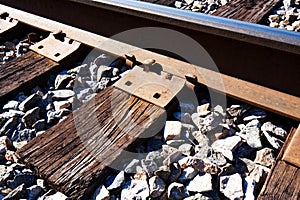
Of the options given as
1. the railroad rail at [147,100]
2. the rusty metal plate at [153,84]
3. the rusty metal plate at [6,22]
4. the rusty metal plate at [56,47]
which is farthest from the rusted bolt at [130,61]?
the rusty metal plate at [6,22]

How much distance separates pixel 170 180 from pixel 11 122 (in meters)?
1.03

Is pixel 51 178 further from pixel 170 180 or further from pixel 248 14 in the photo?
pixel 248 14

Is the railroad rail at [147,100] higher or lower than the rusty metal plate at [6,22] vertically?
higher

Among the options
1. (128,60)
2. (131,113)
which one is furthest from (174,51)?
(131,113)

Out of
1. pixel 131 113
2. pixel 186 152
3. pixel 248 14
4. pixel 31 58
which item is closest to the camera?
pixel 186 152

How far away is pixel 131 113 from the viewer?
83.7 inches

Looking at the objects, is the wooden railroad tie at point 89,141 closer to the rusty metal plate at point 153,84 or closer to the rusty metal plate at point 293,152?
the rusty metal plate at point 153,84

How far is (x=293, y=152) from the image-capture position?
5.66 ft

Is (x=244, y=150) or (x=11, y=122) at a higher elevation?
(x=244, y=150)

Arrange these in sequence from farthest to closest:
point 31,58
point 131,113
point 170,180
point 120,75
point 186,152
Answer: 1. point 31,58
2. point 120,75
3. point 131,113
4. point 186,152
5. point 170,180

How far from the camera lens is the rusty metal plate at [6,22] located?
3.30 meters

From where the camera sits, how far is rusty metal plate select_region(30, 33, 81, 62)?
276 cm

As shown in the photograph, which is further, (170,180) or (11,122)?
(11,122)

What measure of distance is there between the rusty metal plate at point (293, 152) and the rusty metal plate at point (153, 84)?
A: 2.21ft
